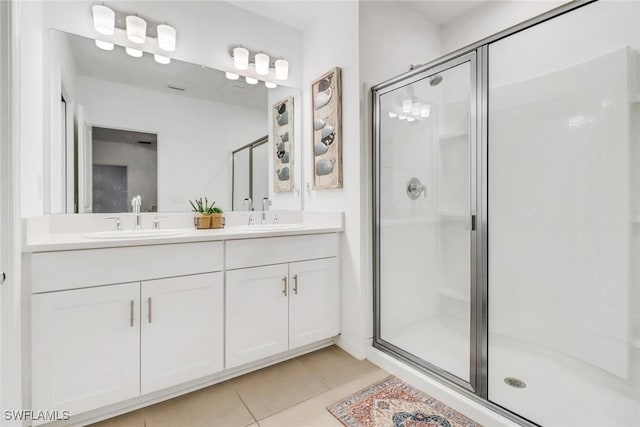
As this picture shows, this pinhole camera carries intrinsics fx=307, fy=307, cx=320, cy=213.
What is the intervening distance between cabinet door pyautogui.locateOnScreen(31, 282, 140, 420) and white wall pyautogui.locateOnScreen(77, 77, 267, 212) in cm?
83

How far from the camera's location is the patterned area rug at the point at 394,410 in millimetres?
1481

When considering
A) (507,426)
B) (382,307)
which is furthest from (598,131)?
(382,307)

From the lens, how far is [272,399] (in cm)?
167

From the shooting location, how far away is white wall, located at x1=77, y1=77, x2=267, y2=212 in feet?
6.42

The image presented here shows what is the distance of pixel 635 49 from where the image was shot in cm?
120

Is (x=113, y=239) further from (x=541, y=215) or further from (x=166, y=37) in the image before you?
(x=541, y=215)

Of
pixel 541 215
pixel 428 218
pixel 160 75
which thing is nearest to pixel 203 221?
pixel 160 75

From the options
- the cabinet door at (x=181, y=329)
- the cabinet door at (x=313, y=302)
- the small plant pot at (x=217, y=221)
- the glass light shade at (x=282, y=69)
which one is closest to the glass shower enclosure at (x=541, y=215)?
the cabinet door at (x=313, y=302)

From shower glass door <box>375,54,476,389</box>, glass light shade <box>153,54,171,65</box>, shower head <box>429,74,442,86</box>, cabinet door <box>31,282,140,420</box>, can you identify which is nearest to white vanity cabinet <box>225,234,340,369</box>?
shower glass door <box>375,54,476,389</box>

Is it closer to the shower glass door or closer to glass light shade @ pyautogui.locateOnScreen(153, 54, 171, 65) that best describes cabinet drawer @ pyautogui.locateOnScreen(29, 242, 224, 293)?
the shower glass door

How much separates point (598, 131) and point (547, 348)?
3.46ft

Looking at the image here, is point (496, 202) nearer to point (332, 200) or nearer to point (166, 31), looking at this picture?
point (332, 200)

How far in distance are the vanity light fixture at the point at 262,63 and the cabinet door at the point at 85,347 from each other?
184cm

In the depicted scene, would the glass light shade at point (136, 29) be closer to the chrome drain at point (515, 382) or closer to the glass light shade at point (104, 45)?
the glass light shade at point (104, 45)
